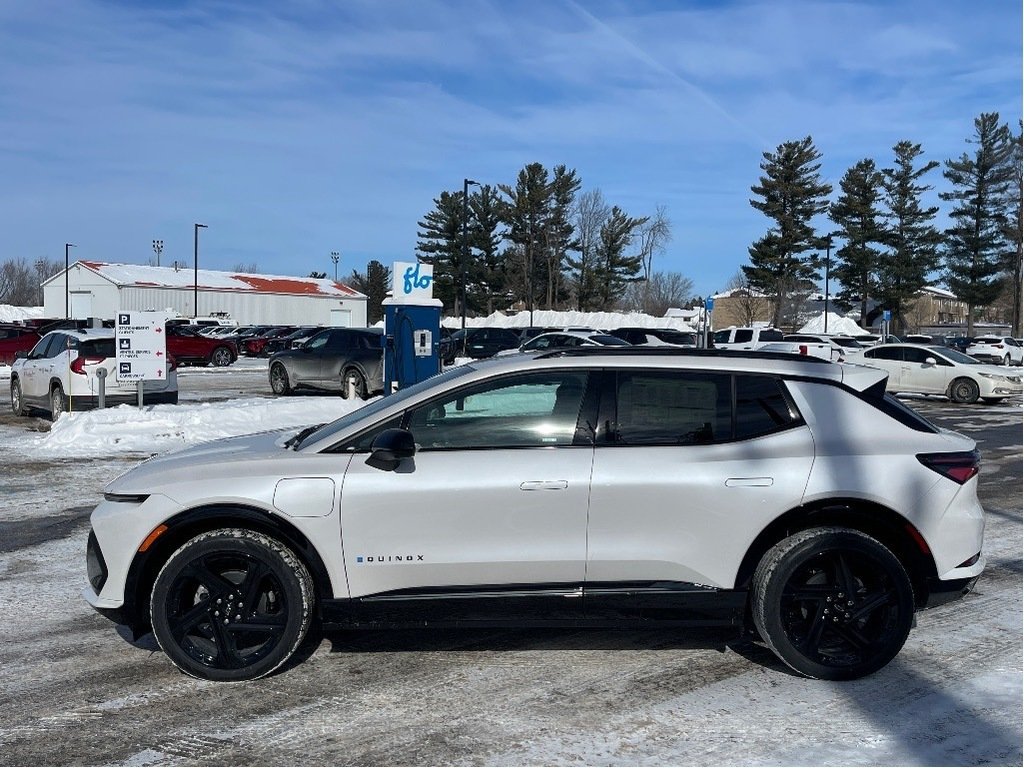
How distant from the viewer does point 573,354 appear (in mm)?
5281

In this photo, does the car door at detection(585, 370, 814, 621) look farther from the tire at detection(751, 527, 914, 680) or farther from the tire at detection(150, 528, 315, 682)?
the tire at detection(150, 528, 315, 682)

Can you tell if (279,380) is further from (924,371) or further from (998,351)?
(998,351)

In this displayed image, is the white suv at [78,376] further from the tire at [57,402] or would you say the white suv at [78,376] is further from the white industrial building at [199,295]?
the white industrial building at [199,295]

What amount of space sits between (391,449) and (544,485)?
0.77 metres

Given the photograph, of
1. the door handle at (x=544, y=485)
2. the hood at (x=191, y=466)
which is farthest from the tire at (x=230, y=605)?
the door handle at (x=544, y=485)

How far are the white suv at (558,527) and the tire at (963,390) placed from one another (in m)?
19.8

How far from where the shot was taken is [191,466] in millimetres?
4992

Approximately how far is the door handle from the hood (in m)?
1.21

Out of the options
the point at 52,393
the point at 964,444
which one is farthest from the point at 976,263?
the point at 964,444

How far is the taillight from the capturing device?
4.97 meters

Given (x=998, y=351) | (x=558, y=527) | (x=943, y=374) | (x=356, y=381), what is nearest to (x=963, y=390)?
(x=943, y=374)

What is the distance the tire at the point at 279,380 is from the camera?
22.1 m

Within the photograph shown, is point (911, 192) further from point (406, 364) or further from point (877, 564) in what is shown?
point (877, 564)

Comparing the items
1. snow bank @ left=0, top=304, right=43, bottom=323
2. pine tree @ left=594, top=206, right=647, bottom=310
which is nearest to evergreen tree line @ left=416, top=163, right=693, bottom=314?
pine tree @ left=594, top=206, right=647, bottom=310
